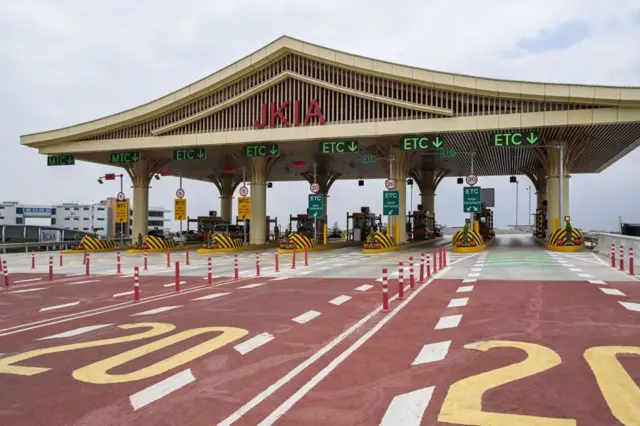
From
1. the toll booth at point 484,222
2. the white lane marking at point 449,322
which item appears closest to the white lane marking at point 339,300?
the white lane marking at point 449,322

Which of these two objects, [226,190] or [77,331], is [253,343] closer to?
[77,331]

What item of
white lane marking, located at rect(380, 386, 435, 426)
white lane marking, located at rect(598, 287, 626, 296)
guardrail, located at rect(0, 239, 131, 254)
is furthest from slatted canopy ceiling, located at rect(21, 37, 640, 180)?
white lane marking, located at rect(380, 386, 435, 426)

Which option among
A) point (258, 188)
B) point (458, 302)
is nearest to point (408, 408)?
point (458, 302)

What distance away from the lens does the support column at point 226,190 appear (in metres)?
62.7

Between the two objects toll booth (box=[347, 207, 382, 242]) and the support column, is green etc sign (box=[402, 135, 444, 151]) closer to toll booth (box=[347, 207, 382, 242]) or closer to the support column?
toll booth (box=[347, 207, 382, 242])

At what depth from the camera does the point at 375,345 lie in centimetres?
843

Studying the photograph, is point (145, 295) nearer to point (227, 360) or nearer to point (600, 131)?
point (227, 360)

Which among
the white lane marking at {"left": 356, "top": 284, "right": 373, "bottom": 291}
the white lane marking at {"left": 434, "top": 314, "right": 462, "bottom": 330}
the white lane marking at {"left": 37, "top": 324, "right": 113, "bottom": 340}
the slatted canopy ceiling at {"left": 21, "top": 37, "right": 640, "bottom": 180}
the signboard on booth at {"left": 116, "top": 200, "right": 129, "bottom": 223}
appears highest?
the slatted canopy ceiling at {"left": 21, "top": 37, "right": 640, "bottom": 180}

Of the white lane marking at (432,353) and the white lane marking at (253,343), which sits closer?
the white lane marking at (432,353)

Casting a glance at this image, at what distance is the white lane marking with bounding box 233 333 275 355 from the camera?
8.10 metres

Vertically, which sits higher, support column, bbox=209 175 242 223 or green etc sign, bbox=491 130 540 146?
green etc sign, bbox=491 130 540 146

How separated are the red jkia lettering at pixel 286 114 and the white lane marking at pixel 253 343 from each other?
27.1 m

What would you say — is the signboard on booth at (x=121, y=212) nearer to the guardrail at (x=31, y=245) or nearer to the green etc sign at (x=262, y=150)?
the guardrail at (x=31, y=245)

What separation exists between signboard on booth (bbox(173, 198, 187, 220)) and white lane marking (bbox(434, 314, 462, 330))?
34.9 metres
